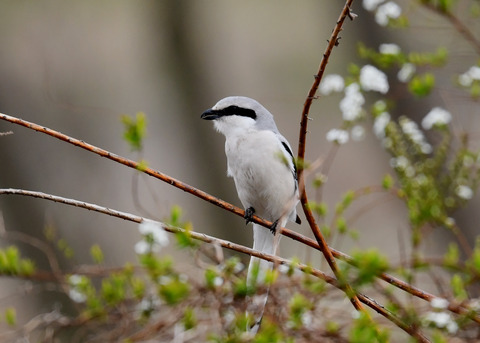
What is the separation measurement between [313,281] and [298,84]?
6131 millimetres

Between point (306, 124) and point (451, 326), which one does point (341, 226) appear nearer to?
point (451, 326)

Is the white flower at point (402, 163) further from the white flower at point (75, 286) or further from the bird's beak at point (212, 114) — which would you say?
the white flower at point (75, 286)

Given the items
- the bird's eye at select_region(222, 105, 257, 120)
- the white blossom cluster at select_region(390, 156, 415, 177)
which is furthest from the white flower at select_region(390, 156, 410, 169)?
the bird's eye at select_region(222, 105, 257, 120)

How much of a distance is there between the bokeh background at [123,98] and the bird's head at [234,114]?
2319 millimetres

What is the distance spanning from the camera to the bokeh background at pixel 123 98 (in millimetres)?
5469

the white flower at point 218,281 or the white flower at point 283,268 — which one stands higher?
the white flower at point 283,268

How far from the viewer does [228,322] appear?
197cm

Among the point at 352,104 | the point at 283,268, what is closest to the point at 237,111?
the point at 352,104

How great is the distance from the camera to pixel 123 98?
23.8 feet

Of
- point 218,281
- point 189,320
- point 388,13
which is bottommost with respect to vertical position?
point 189,320

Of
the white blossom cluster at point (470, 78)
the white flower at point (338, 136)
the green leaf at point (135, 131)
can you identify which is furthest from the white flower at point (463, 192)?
the green leaf at point (135, 131)

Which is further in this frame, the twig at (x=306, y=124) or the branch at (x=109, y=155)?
the branch at (x=109, y=155)

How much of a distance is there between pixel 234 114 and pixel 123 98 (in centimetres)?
458

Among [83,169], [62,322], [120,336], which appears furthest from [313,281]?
[83,169]
